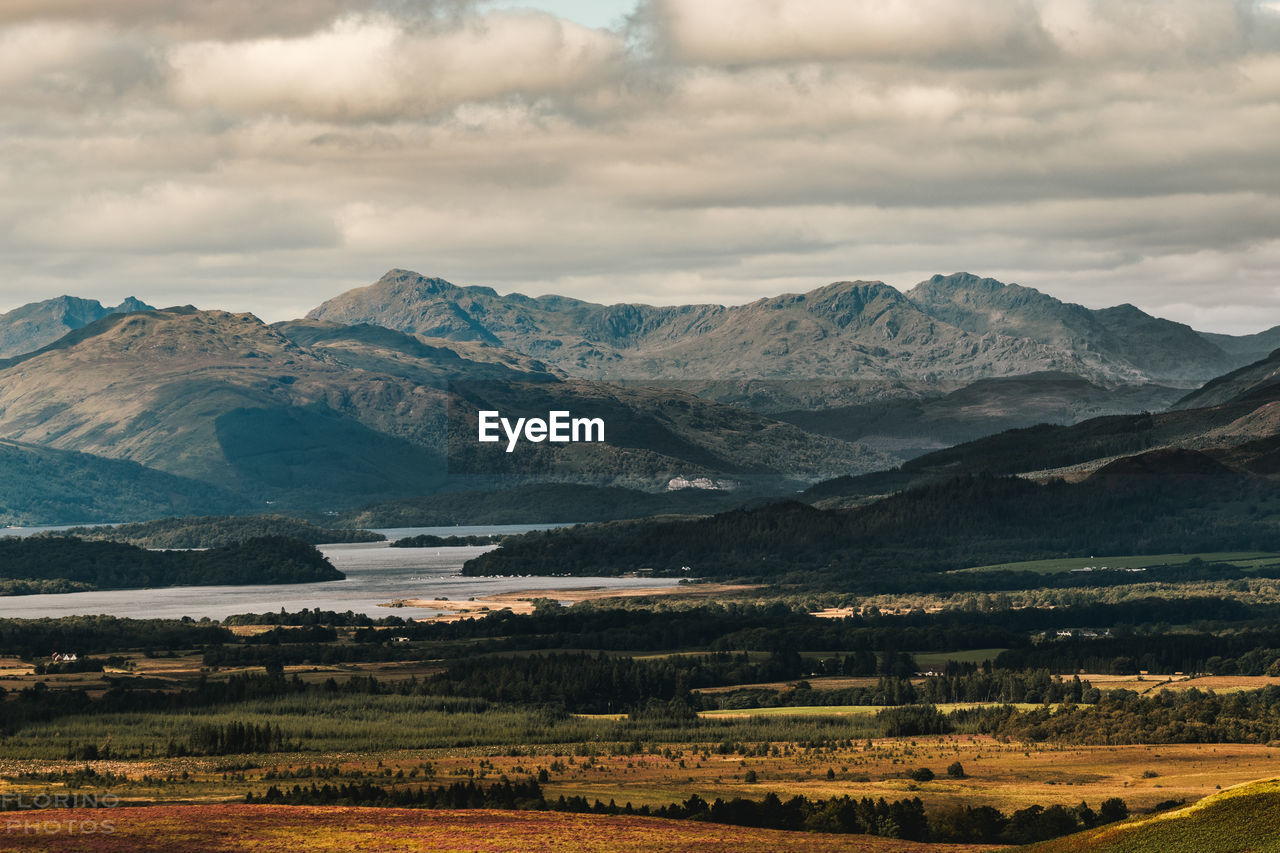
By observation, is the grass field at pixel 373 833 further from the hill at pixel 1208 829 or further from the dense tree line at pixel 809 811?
the hill at pixel 1208 829

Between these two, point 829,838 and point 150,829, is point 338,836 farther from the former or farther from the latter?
point 829,838

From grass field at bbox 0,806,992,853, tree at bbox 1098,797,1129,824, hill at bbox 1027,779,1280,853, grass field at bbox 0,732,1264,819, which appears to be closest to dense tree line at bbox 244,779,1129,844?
tree at bbox 1098,797,1129,824

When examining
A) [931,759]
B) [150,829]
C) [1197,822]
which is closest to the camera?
[1197,822]

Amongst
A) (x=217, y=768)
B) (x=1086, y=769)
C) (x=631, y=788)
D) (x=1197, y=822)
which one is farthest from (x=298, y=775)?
(x=1197, y=822)

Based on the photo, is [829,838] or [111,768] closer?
[829,838]

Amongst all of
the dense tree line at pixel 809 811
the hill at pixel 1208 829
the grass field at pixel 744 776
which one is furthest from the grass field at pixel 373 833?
the grass field at pixel 744 776
